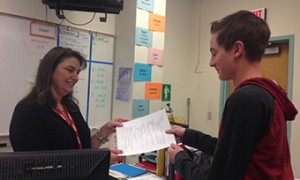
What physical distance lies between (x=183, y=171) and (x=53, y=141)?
70 centimetres

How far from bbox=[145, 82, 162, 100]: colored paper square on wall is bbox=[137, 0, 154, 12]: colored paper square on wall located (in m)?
0.89

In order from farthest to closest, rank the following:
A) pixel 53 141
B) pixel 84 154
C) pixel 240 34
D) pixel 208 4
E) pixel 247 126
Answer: pixel 208 4 < pixel 53 141 < pixel 240 34 < pixel 247 126 < pixel 84 154

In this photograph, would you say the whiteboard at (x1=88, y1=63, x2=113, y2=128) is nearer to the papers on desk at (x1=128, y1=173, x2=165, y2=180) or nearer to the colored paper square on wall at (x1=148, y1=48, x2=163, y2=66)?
the colored paper square on wall at (x1=148, y1=48, x2=163, y2=66)

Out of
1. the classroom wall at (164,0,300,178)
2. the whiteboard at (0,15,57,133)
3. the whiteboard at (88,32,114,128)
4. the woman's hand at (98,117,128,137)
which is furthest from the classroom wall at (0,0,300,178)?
the woman's hand at (98,117,128,137)

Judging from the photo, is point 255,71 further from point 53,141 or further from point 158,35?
point 158,35

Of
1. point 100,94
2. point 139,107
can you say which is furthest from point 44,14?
point 139,107

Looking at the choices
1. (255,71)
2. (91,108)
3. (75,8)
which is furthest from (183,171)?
(91,108)

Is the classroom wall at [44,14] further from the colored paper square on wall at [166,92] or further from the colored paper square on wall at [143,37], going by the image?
the colored paper square on wall at [166,92]

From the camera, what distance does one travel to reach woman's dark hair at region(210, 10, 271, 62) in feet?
2.94

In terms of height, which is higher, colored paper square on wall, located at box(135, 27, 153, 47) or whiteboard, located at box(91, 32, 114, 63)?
colored paper square on wall, located at box(135, 27, 153, 47)

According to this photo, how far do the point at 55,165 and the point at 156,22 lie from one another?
2.87m

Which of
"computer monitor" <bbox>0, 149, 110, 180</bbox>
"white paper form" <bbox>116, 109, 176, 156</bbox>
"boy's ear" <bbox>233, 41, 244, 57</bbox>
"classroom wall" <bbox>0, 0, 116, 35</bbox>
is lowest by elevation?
"white paper form" <bbox>116, 109, 176, 156</bbox>

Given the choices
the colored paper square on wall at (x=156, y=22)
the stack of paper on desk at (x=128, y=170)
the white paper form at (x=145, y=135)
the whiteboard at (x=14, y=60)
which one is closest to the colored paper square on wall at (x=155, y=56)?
the colored paper square on wall at (x=156, y=22)

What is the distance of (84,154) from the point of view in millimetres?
665
